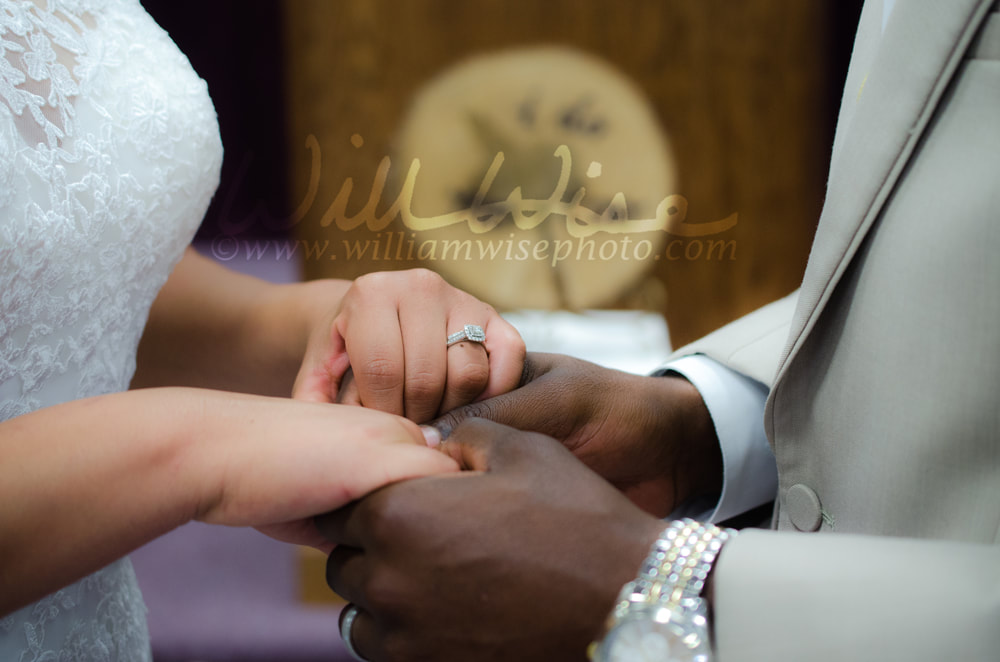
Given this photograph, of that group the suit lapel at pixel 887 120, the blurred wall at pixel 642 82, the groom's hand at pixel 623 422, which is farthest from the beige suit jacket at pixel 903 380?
the blurred wall at pixel 642 82

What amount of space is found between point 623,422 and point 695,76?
96 cm

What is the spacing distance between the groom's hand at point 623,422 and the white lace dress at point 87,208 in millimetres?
342

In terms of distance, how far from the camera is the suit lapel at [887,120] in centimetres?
45

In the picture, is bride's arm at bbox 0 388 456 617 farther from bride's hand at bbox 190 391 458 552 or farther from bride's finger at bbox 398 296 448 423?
bride's finger at bbox 398 296 448 423

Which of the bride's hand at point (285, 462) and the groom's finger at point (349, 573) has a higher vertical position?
the bride's hand at point (285, 462)

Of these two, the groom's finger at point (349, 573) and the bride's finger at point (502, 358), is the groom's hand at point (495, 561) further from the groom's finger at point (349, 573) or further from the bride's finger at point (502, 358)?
the bride's finger at point (502, 358)

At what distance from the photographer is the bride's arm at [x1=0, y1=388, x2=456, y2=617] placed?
42 cm

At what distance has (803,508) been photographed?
0.58 m

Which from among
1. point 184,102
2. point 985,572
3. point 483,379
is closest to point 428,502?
point 483,379

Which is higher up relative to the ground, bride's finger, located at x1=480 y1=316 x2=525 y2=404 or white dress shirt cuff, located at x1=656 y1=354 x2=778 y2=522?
bride's finger, located at x1=480 y1=316 x2=525 y2=404

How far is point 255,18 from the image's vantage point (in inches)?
50.6

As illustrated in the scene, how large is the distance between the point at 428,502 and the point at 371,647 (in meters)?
0.12

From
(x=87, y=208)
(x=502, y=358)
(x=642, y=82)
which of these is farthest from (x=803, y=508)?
(x=642, y=82)

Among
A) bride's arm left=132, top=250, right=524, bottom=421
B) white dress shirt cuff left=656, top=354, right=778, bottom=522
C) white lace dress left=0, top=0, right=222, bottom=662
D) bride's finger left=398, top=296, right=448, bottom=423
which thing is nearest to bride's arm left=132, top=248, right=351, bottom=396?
bride's arm left=132, top=250, right=524, bottom=421
